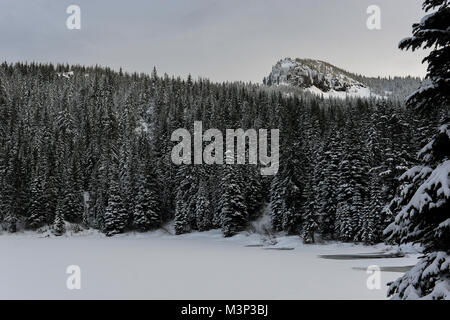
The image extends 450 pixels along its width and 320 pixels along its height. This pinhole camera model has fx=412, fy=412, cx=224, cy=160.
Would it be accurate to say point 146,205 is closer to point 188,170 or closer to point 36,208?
point 188,170

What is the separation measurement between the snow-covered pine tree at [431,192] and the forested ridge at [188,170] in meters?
8.23

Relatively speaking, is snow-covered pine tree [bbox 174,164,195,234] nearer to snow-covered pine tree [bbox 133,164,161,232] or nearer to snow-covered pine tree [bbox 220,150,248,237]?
snow-covered pine tree [bbox 133,164,161,232]

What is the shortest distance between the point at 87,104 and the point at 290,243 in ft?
339

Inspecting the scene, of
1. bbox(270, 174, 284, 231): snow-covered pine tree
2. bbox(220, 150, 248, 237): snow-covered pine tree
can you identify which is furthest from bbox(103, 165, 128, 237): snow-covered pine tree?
bbox(270, 174, 284, 231): snow-covered pine tree

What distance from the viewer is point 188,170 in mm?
73750

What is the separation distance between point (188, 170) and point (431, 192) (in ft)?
222

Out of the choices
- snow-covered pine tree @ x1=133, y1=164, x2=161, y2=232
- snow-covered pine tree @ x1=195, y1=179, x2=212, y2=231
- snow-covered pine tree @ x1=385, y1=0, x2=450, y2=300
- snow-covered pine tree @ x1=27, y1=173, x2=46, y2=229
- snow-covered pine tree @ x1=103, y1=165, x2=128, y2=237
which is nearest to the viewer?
snow-covered pine tree @ x1=385, y1=0, x2=450, y2=300

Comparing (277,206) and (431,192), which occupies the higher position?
(431,192)

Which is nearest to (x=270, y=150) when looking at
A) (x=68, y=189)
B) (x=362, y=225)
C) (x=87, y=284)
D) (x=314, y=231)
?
(x=314, y=231)

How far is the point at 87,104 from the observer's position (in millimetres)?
136250

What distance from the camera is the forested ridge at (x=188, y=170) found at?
5197 centimetres

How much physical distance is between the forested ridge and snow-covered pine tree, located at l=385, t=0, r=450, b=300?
8.23 m

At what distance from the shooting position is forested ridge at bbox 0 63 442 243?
171 feet

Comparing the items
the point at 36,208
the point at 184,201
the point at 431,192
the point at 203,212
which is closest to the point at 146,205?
the point at 184,201
